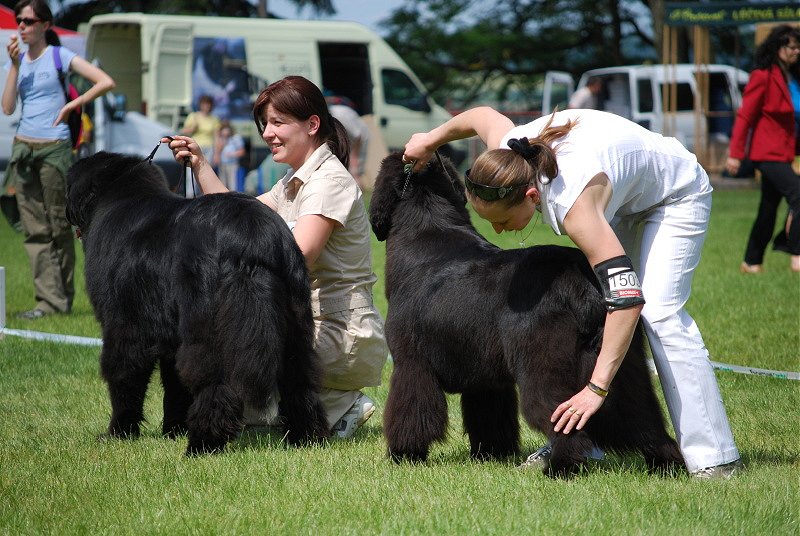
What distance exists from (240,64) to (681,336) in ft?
54.7

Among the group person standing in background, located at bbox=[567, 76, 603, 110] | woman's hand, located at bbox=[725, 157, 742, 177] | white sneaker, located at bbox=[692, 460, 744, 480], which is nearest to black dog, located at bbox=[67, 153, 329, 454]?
white sneaker, located at bbox=[692, 460, 744, 480]

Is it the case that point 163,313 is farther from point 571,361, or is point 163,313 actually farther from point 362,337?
point 571,361

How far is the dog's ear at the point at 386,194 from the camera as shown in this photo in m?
4.00

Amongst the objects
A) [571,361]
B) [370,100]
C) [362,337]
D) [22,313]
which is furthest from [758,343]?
[370,100]

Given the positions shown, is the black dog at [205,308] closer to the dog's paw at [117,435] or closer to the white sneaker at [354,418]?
the dog's paw at [117,435]

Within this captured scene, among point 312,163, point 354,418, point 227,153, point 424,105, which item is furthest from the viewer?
point 424,105

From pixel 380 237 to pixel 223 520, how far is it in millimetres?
1377

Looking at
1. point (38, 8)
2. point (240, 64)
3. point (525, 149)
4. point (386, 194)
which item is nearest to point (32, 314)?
→ point (38, 8)

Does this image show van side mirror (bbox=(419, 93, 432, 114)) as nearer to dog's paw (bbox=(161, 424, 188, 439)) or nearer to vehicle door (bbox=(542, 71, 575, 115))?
vehicle door (bbox=(542, 71, 575, 115))

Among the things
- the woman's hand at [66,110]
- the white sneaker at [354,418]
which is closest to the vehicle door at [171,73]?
the woman's hand at [66,110]

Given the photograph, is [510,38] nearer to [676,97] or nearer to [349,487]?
[676,97]

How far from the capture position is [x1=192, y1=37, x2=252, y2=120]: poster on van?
1902cm

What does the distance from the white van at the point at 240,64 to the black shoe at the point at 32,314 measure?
37.6ft

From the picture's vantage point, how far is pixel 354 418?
465cm
